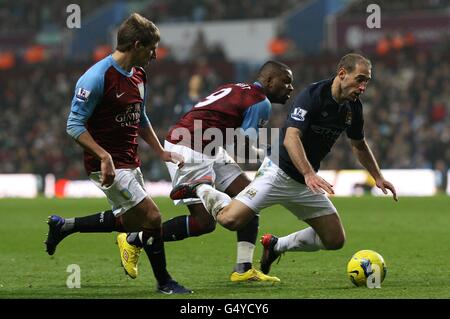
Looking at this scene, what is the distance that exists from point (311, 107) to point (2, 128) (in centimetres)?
2456

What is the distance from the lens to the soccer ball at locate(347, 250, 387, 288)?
27.8ft

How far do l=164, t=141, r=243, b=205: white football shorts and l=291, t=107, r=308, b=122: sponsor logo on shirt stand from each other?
1306mm

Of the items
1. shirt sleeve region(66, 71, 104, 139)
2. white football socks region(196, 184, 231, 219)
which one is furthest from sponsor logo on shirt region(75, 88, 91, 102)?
white football socks region(196, 184, 231, 219)

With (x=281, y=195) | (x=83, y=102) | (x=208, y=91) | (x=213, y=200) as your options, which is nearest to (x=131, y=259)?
(x=213, y=200)

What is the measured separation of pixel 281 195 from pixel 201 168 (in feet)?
3.29

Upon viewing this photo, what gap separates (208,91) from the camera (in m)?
27.4

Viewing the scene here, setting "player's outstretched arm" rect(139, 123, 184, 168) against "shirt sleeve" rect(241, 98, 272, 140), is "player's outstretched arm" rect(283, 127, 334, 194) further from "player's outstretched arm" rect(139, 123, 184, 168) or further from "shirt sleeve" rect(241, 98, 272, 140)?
"player's outstretched arm" rect(139, 123, 184, 168)

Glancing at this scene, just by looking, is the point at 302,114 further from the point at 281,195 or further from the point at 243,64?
the point at 243,64

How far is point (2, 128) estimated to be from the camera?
104 feet

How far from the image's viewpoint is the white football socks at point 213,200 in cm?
845

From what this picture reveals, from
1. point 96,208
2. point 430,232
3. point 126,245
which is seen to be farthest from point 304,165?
point 96,208

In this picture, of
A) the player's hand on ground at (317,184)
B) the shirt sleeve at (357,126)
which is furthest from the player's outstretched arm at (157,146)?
the shirt sleeve at (357,126)

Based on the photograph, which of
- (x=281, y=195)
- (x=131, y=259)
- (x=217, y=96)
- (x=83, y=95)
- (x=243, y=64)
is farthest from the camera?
(x=243, y=64)

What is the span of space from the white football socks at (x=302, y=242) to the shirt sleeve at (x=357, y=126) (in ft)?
2.82
